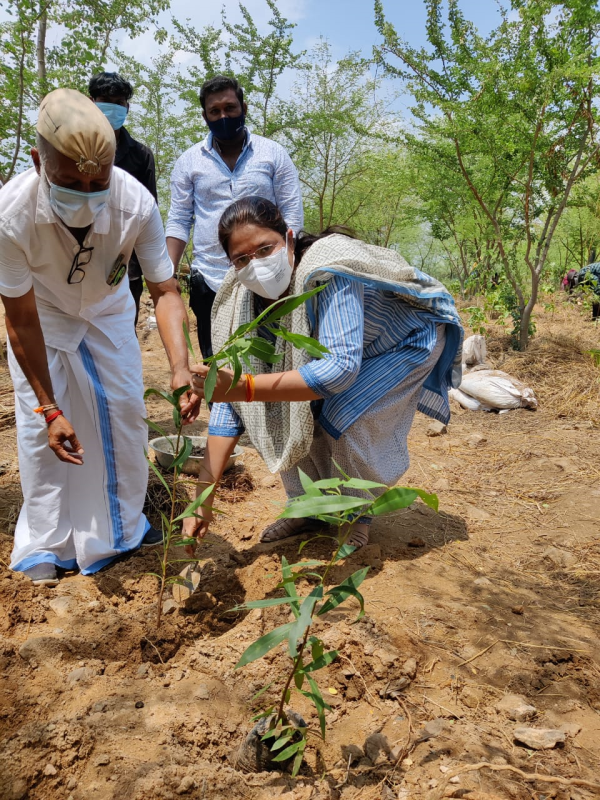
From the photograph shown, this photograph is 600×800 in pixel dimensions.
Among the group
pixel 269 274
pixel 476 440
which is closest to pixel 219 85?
pixel 269 274

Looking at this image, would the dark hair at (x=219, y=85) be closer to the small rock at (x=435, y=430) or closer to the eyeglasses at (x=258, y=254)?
the eyeglasses at (x=258, y=254)

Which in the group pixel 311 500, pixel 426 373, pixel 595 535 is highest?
pixel 311 500

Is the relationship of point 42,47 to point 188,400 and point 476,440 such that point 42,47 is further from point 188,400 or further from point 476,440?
point 188,400

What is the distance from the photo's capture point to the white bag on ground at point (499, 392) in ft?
15.1

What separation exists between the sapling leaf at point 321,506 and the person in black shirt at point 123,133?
1.84m

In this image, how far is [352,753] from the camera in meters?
1.34

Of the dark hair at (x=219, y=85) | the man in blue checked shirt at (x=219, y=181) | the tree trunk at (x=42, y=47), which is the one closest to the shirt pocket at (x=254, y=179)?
the man in blue checked shirt at (x=219, y=181)

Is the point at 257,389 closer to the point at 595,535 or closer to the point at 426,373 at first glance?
the point at 426,373

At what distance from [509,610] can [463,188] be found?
7.19 meters

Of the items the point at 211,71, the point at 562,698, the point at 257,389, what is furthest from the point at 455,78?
the point at 562,698

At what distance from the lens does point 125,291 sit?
2.27m

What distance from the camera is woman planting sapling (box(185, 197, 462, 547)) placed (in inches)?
74.9

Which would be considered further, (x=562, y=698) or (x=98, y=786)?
(x=562, y=698)

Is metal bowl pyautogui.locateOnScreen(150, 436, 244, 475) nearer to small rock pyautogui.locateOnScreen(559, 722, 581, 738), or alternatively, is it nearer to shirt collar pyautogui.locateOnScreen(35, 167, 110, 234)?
shirt collar pyautogui.locateOnScreen(35, 167, 110, 234)
